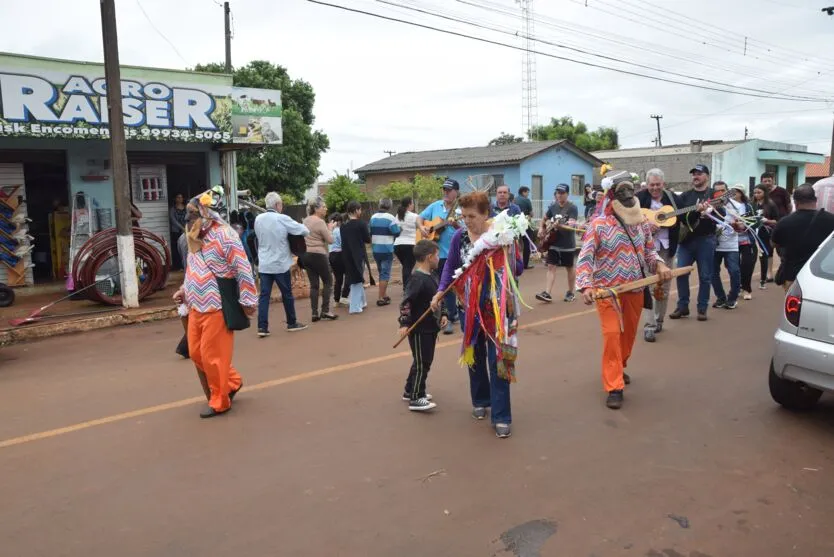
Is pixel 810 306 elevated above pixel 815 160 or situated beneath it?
situated beneath

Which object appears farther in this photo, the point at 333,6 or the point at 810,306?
the point at 333,6

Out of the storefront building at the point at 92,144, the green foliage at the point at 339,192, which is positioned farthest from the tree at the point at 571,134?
the storefront building at the point at 92,144

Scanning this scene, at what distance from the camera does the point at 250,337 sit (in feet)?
27.8

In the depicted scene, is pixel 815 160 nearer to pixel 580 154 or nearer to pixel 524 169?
pixel 580 154

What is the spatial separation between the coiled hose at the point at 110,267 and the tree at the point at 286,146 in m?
18.0

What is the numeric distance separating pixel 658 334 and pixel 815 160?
41.0 meters

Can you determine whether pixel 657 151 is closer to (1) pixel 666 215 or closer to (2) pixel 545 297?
(2) pixel 545 297

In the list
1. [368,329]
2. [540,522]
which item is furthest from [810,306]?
[368,329]

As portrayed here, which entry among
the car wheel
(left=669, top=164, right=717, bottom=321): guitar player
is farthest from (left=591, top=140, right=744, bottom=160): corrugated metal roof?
the car wheel

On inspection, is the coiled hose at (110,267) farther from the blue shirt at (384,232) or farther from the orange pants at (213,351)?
the orange pants at (213,351)

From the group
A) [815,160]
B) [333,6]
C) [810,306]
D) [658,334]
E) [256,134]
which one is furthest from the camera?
[815,160]

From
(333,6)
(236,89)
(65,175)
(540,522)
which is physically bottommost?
(540,522)

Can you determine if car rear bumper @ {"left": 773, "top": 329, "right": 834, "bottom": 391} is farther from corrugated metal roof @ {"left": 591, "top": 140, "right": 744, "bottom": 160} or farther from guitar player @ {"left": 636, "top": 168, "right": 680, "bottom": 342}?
corrugated metal roof @ {"left": 591, "top": 140, "right": 744, "bottom": 160}

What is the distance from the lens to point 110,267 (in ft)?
35.2
